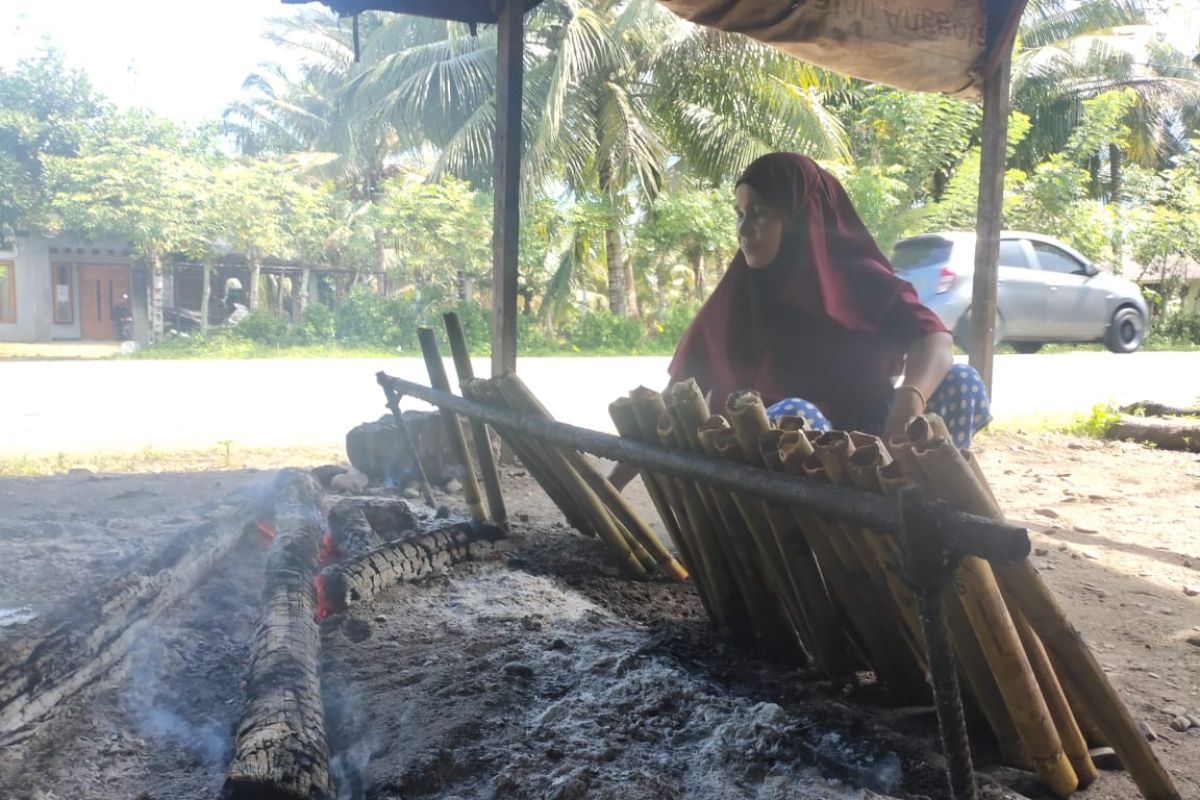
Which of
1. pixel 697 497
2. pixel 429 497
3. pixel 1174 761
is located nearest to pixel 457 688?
pixel 697 497

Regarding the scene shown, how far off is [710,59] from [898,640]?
52.1ft

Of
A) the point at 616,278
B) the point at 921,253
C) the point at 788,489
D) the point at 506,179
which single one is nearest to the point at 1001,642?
the point at 788,489

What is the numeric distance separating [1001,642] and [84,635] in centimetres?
219

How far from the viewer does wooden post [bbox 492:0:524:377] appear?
4.76 metres

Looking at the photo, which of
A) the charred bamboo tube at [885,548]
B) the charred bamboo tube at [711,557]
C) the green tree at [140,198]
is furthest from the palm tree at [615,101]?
the charred bamboo tube at [885,548]

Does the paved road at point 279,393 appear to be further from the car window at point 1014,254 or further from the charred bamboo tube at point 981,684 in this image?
the charred bamboo tube at point 981,684

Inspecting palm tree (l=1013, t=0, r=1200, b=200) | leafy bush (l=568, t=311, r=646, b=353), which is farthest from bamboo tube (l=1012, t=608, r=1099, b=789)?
palm tree (l=1013, t=0, r=1200, b=200)

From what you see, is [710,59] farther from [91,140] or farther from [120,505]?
[91,140]

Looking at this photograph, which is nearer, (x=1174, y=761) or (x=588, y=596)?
(x=1174, y=761)

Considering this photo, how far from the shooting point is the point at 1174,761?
2.02 metres

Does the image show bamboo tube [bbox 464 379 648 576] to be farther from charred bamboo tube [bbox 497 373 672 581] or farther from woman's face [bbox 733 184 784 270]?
woman's face [bbox 733 184 784 270]

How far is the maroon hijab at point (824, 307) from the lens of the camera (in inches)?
106

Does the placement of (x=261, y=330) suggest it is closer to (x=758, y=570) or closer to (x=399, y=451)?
(x=399, y=451)

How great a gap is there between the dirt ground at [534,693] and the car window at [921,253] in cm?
802
